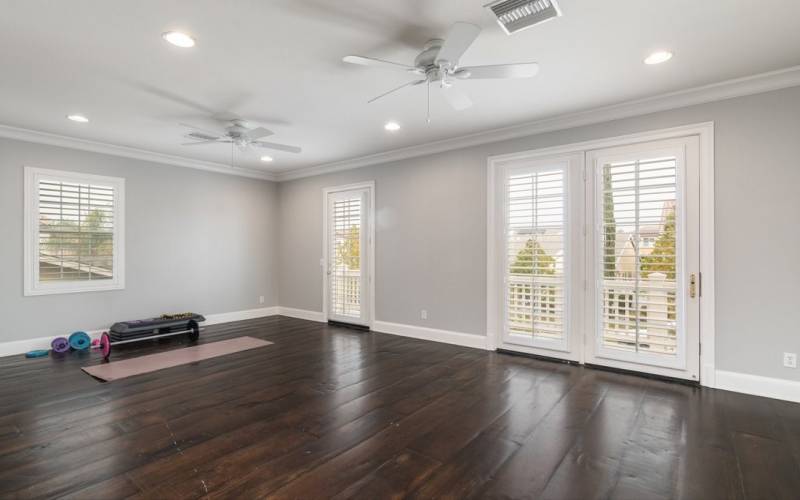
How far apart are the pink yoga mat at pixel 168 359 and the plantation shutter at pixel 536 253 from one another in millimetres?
3306

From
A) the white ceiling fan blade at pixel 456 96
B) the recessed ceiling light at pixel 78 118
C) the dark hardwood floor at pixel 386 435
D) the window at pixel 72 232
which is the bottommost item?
the dark hardwood floor at pixel 386 435

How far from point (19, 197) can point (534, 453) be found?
627 cm

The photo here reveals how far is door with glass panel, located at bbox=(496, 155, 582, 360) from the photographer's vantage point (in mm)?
4352

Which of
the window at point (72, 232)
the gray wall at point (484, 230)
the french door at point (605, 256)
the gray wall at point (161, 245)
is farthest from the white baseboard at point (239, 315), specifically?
the french door at point (605, 256)

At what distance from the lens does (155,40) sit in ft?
9.08

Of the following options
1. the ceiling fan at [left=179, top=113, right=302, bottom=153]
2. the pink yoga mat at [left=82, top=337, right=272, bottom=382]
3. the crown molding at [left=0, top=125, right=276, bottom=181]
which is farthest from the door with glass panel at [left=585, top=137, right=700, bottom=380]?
the crown molding at [left=0, top=125, right=276, bottom=181]

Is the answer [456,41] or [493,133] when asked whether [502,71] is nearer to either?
[456,41]

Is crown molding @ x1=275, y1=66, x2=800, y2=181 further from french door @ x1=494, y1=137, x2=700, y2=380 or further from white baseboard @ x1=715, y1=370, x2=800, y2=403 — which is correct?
white baseboard @ x1=715, y1=370, x2=800, y2=403

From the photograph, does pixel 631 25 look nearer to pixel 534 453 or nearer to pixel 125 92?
pixel 534 453

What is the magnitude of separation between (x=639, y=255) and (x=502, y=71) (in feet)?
8.03

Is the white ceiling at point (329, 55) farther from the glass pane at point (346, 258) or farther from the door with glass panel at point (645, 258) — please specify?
the glass pane at point (346, 258)

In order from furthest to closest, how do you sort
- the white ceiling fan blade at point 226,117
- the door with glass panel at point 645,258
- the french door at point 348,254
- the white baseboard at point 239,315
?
the white baseboard at point 239,315
the french door at point 348,254
the white ceiling fan blade at point 226,117
the door with glass panel at point 645,258

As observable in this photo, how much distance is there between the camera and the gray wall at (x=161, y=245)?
481 centimetres

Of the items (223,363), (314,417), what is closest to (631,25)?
(314,417)
